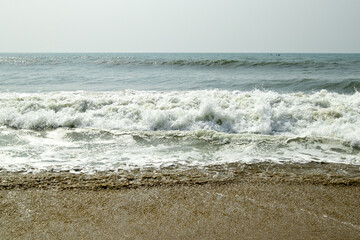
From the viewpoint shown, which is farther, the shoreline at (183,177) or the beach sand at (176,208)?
the shoreline at (183,177)

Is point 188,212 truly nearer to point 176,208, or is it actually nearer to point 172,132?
point 176,208

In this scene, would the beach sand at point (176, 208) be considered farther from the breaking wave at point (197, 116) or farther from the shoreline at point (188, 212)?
the breaking wave at point (197, 116)

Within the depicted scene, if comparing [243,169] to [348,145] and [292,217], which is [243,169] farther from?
[348,145]

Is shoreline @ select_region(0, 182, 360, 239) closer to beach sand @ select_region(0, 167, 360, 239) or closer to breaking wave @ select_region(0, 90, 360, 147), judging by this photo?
beach sand @ select_region(0, 167, 360, 239)

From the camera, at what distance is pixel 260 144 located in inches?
206

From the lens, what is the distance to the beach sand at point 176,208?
256 centimetres

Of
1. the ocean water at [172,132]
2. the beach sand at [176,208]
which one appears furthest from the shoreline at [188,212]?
the ocean water at [172,132]

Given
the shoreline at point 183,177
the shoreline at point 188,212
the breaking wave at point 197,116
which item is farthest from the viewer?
the breaking wave at point 197,116

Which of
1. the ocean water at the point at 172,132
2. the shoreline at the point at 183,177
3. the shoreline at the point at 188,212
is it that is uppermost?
the ocean water at the point at 172,132

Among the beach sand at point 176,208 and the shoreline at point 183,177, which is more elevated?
the shoreline at point 183,177

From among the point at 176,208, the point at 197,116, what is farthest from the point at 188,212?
the point at 197,116

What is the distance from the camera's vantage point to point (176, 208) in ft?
9.71

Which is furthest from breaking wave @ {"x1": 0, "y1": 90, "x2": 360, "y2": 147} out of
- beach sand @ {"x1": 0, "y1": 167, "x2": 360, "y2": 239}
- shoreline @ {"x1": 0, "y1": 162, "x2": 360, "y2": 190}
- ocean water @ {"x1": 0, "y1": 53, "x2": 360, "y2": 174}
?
beach sand @ {"x1": 0, "y1": 167, "x2": 360, "y2": 239}

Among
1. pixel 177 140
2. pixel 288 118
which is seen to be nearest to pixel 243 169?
pixel 177 140
